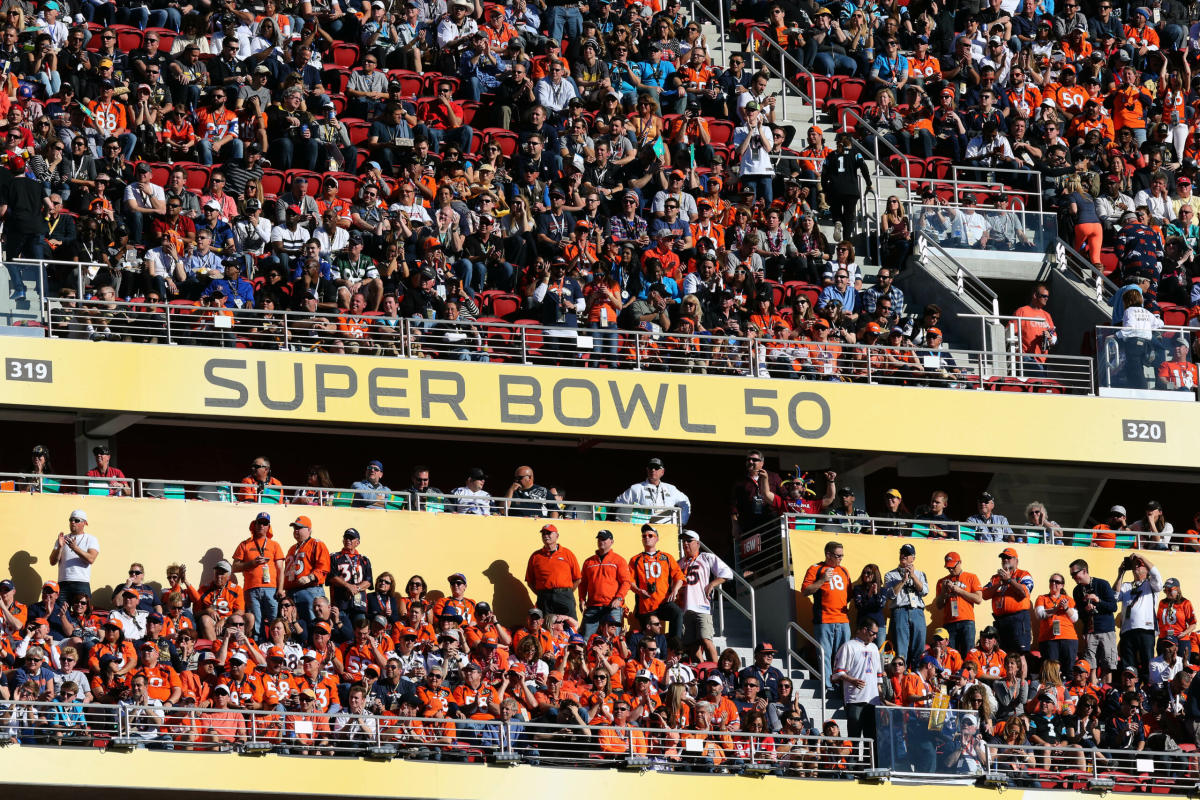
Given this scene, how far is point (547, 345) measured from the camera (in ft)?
78.9

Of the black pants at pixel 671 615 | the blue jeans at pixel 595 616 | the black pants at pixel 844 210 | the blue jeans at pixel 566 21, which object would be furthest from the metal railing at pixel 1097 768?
the blue jeans at pixel 566 21

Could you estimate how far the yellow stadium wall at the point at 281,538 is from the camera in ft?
72.1

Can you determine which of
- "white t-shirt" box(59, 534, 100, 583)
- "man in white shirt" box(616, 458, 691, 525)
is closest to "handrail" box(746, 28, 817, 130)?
"man in white shirt" box(616, 458, 691, 525)

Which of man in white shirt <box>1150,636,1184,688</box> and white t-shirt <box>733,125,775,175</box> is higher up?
white t-shirt <box>733,125,775,175</box>

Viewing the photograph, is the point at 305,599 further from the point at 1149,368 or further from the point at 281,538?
the point at 1149,368

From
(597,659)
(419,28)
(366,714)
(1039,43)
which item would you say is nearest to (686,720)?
(597,659)

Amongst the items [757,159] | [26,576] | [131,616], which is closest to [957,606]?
[757,159]

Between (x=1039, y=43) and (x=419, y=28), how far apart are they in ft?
23.2

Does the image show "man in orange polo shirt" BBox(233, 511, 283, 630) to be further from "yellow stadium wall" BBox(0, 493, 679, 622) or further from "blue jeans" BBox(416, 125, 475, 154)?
"blue jeans" BBox(416, 125, 475, 154)

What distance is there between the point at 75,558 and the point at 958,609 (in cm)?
686

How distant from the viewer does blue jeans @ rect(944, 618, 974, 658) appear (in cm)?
2319

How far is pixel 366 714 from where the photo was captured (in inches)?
784

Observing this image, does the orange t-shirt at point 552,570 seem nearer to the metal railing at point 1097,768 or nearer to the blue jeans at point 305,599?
the blue jeans at point 305,599

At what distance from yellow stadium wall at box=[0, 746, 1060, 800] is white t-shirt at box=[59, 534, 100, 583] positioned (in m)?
2.31
